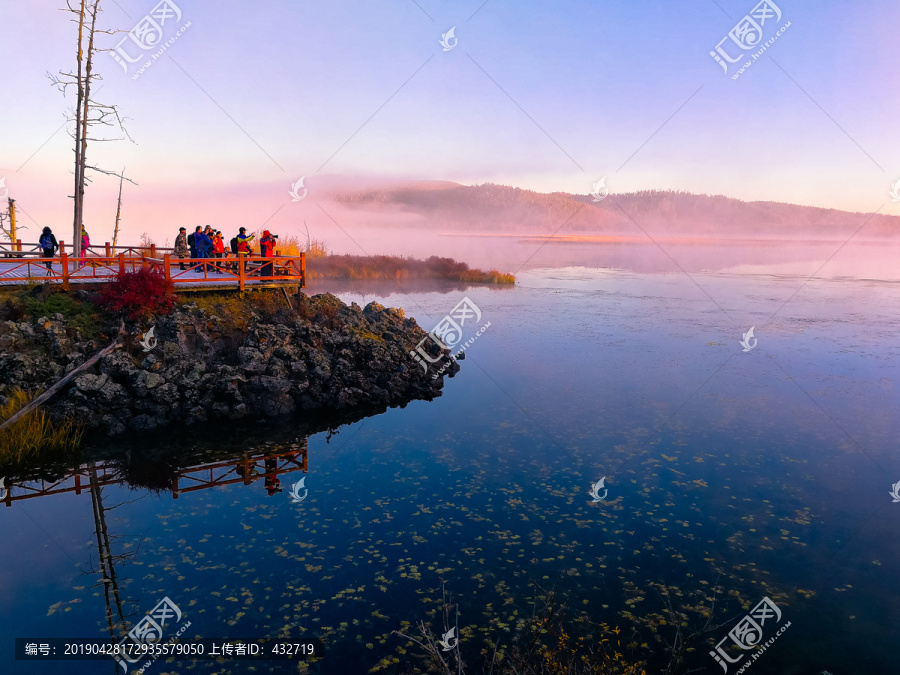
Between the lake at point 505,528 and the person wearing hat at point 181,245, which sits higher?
the person wearing hat at point 181,245

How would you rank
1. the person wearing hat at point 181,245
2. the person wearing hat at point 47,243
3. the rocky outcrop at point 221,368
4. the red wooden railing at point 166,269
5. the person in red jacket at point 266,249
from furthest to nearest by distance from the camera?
the person wearing hat at point 181,245 < the person in red jacket at point 266,249 < the person wearing hat at point 47,243 < the red wooden railing at point 166,269 < the rocky outcrop at point 221,368

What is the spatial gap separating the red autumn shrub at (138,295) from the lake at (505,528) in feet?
20.8

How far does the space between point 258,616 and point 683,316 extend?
4790cm

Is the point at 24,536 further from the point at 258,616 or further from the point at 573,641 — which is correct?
the point at 573,641

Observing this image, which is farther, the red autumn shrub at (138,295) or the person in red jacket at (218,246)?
the person in red jacket at (218,246)

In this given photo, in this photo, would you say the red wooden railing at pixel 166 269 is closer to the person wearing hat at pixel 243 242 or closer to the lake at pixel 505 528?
the person wearing hat at pixel 243 242

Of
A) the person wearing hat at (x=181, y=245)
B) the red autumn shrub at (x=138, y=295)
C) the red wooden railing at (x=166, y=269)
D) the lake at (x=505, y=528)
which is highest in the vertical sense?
the person wearing hat at (x=181, y=245)

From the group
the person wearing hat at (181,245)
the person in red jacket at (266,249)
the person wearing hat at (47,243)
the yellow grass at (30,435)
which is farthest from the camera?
the person wearing hat at (181,245)

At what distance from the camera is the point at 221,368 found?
22969 millimetres

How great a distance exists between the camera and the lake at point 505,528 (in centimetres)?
1098

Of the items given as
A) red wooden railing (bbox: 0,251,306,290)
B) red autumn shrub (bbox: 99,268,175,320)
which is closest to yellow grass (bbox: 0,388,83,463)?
red autumn shrub (bbox: 99,268,175,320)

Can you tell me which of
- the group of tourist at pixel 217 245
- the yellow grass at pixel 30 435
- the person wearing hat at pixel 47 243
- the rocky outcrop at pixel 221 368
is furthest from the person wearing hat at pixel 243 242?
the yellow grass at pixel 30 435

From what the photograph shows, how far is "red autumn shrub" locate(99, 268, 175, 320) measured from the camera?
23.3 m

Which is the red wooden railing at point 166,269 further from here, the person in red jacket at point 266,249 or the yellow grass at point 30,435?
the yellow grass at point 30,435
